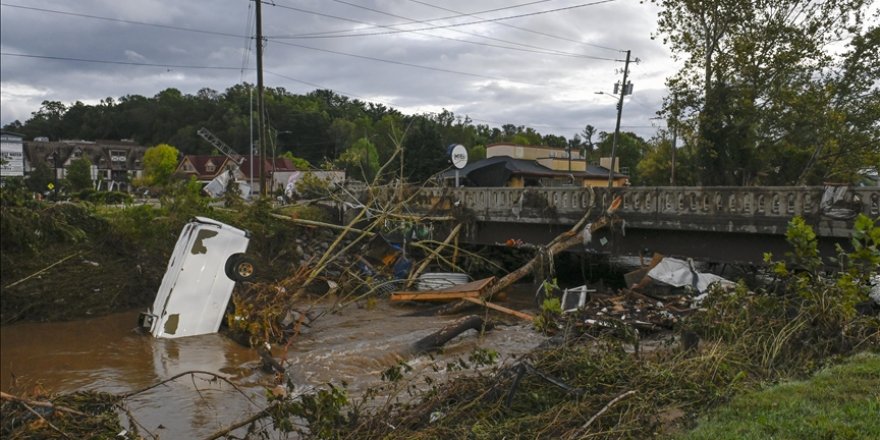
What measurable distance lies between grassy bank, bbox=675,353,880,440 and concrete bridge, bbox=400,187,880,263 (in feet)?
26.2

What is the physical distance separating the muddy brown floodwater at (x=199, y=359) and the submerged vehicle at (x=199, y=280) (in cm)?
28

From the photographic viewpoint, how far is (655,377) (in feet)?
20.9

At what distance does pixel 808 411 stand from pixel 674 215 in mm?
11025

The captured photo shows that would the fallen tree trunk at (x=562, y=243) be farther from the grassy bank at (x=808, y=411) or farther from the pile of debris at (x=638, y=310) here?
the grassy bank at (x=808, y=411)

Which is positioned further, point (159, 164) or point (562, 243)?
point (159, 164)

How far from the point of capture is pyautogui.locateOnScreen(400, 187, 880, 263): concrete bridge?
43.9 ft

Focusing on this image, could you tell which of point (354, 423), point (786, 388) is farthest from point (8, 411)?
point (786, 388)

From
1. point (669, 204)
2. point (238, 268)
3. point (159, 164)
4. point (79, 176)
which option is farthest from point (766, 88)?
point (159, 164)

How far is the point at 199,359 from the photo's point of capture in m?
11.3

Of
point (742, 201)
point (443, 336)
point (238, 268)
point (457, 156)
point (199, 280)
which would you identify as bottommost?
point (443, 336)

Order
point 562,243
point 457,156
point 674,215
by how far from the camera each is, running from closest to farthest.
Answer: point 674,215, point 562,243, point 457,156

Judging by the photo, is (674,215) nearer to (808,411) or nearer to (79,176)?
(808,411)

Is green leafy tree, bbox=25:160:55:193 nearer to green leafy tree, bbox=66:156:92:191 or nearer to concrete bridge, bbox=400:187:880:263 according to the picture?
green leafy tree, bbox=66:156:92:191

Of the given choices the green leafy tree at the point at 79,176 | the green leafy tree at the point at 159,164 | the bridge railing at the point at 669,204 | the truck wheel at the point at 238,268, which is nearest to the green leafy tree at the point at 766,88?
the bridge railing at the point at 669,204
